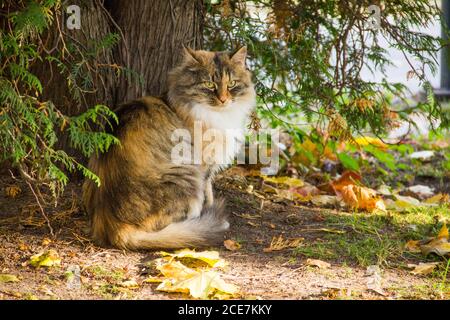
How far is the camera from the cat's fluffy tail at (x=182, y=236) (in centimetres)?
377

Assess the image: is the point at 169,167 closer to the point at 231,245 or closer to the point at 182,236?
the point at 182,236

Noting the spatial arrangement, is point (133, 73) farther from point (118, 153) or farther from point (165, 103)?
point (118, 153)

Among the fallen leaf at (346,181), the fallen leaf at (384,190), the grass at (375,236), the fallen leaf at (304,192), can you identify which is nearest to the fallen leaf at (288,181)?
the fallen leaf at (304,192)

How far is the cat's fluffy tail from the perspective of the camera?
3766 mm

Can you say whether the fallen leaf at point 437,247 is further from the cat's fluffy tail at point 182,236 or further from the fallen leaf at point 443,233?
the cat's fluffy tail at point 182,236

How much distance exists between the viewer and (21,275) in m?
3.33

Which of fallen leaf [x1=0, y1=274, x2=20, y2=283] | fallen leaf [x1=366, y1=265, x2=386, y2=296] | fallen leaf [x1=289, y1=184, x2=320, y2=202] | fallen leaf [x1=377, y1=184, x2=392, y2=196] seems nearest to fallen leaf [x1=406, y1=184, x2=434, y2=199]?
fallen leaf [x1=377, y1=184, x2=392, y2=196]

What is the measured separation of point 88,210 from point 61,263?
1.76 feet

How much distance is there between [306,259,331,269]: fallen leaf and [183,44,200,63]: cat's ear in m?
1.58

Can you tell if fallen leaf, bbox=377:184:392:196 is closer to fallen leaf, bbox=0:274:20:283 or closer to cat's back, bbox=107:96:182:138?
cat's back, bbox=107:96:182:138

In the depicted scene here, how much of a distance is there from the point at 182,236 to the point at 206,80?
1138 mm

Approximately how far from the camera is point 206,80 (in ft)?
14.3

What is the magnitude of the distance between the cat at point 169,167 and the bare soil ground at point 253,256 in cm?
15

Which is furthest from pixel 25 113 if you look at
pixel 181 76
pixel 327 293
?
pixel 327 293
